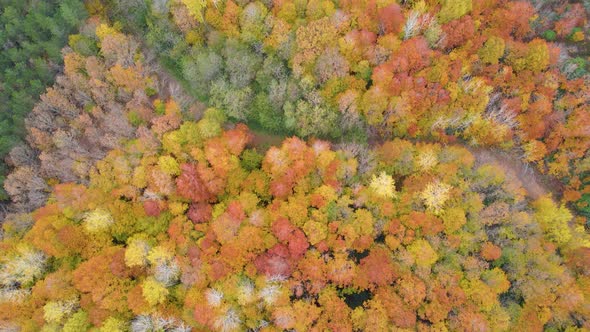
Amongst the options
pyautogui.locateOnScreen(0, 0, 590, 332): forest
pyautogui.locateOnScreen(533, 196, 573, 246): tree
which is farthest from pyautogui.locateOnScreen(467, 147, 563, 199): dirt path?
pyautogui.locateOnScreen(533, 196, 573, 246): tree

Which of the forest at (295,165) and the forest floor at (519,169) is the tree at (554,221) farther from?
the forest floor at (519,169)

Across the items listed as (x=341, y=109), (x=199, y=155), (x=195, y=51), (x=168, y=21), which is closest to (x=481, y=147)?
(x=341, y=109)

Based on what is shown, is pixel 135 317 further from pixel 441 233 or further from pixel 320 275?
pixel 441 233

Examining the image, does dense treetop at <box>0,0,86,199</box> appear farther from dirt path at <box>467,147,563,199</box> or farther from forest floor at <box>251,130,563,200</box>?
dirt path at <box>467,147,563,199</box>

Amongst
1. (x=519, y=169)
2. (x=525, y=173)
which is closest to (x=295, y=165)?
(x=519, y=169)

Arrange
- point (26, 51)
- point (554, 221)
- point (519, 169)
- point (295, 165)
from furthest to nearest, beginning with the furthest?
point (26, 51)
point (519, 169)
point (554, 221)
point (295, 165)

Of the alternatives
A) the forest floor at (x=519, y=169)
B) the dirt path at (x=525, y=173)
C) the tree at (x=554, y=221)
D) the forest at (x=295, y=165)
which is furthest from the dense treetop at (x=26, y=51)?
the tree at (x=554, y=221)

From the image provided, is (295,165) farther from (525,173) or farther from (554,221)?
(554,221)
